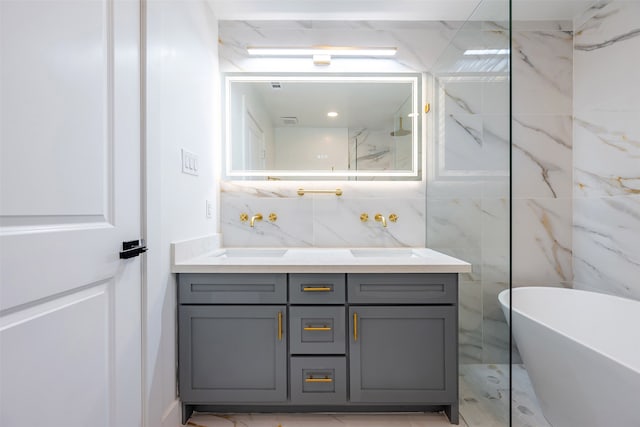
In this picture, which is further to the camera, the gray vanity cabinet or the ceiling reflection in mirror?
the ceiling reflection in mirror

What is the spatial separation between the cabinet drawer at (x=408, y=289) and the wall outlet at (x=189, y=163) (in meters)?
1.02

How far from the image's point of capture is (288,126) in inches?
82.1

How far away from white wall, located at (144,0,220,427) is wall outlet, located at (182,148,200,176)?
0.10 ft

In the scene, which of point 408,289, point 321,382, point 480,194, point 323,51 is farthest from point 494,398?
point 323,51

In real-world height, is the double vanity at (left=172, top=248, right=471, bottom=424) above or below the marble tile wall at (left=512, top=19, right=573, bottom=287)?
below

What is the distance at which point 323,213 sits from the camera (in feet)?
6.89

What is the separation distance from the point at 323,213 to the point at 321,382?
103 centimetres

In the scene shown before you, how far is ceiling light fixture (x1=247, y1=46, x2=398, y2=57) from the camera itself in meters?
2.07

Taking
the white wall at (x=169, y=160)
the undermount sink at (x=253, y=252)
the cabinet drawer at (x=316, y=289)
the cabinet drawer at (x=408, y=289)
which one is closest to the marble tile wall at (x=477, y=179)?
the cabinet drawer at (x=408, y=289)

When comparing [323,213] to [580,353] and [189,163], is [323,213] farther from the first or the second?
[580,353]

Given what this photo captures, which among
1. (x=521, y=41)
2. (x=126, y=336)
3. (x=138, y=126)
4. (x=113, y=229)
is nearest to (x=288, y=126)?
(x=138, y=126)

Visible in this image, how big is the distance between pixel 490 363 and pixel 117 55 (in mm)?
1862

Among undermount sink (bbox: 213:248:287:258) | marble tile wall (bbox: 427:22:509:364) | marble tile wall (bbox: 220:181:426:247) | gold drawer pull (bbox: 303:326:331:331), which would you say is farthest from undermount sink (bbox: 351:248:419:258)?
gold drawer pull (bbox: 303:326:331:331)

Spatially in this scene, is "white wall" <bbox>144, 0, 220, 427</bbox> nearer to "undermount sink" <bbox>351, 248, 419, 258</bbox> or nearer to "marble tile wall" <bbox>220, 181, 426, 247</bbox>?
"marble tile wall" <bbox>220, 181, 426, 247</bbox>
